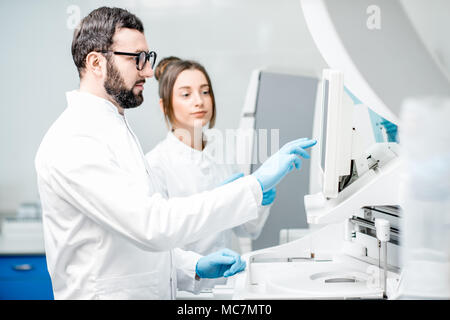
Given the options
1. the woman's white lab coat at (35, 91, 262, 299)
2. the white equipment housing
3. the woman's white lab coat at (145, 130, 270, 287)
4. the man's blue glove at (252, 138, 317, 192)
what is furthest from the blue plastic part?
the man's blue glove at (252, 138, 317, 192)

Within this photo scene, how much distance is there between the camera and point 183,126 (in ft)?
6.26

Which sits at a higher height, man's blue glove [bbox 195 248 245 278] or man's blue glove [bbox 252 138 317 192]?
man's blue glove [bbox 252 138 317 192]

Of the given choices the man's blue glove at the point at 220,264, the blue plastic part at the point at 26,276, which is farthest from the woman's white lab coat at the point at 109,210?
the blue plastic part at the point at 26,276

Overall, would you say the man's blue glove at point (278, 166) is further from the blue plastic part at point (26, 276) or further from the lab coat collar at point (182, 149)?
the blue plastic part at point (26, 276)

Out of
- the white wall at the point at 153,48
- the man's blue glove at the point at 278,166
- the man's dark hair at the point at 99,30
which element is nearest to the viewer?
the man's blue glove at the point at 278,166

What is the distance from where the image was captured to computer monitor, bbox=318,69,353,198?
93cm

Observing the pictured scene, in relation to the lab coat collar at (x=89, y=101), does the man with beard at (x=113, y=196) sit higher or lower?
lower

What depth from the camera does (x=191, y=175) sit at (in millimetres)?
1876

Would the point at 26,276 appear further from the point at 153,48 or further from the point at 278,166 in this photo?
the point at 278,166

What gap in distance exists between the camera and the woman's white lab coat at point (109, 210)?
95 cm

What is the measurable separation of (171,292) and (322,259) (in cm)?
47

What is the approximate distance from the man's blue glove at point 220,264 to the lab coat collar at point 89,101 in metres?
0.48

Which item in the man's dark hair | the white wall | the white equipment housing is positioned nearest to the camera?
the white equipment housing

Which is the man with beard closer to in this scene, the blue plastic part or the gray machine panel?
the gray machine panel
